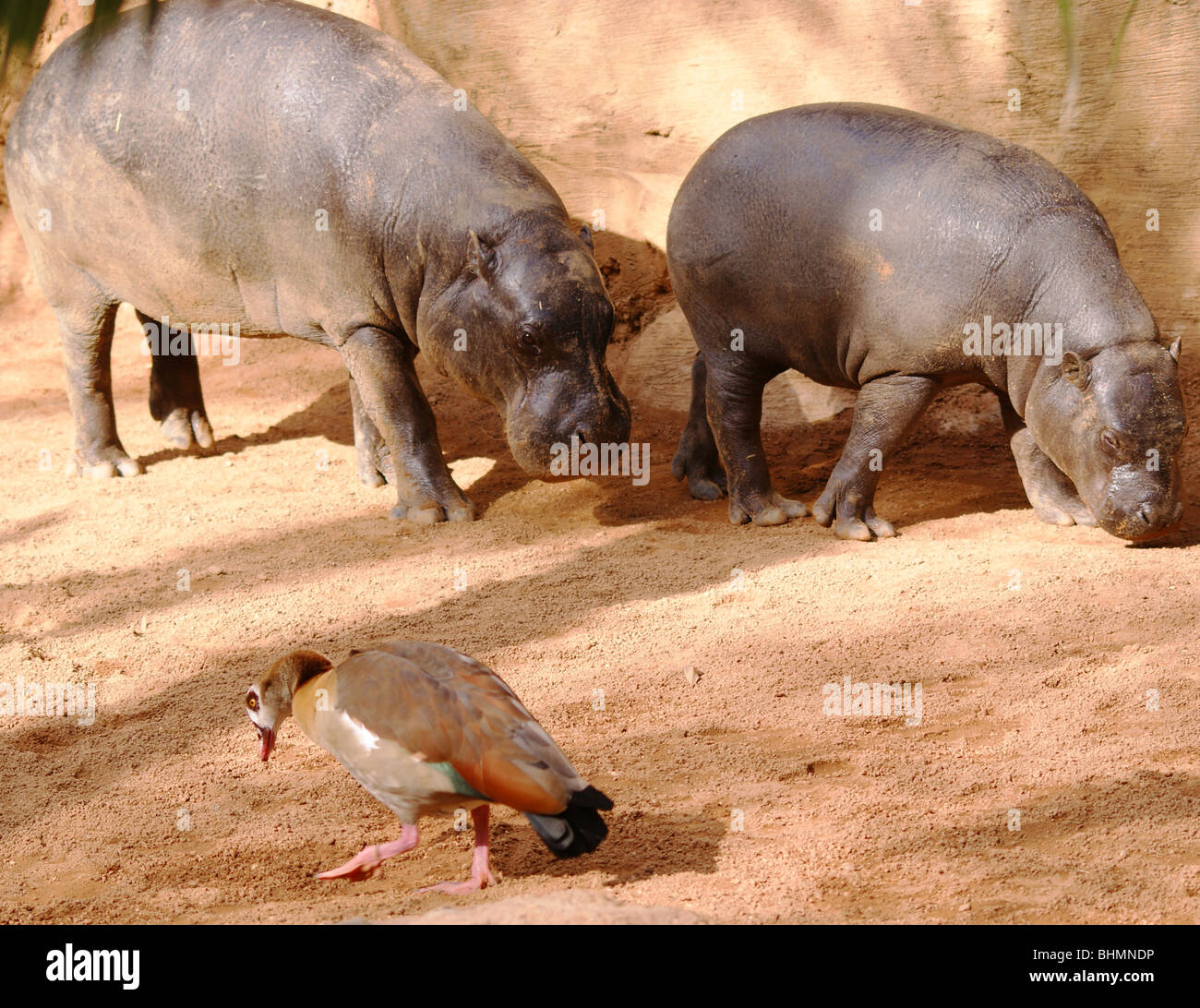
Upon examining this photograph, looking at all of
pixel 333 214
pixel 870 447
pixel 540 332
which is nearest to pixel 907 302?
pixel 870 447

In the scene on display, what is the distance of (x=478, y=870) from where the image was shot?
312cm

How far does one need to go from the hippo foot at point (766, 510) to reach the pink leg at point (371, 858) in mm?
3388

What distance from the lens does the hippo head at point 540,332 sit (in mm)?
5867

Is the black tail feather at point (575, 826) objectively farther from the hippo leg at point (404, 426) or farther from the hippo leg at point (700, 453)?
the hippo leg at point (700, 453)

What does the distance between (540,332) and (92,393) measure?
3.19 m

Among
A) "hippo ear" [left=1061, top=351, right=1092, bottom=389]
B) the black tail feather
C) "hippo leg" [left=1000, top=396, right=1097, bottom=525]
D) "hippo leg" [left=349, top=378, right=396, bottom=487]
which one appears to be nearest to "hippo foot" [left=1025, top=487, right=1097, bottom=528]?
"hippo leg" [left=1000, top=396, right=1097, bottom=525]

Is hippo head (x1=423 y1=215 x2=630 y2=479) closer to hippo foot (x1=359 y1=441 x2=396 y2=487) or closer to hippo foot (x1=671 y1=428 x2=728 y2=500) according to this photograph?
hippo foot (x1=671 y1=428 x2=728 y2=500)

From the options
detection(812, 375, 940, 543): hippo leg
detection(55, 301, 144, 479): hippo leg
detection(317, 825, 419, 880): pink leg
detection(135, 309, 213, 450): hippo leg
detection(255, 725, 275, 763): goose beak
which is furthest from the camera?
detection(135, 309, 213, 450): hippo leg

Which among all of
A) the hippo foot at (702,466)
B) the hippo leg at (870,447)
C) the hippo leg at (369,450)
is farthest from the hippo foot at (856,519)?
the hippo leg at (369,450)

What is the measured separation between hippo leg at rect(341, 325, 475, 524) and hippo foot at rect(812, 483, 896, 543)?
187 cm

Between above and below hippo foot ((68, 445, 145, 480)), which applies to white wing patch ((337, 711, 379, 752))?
above

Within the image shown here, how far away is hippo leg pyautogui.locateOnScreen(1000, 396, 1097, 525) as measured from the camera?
233 inches

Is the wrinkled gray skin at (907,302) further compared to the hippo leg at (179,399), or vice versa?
the hippo leg at (179,399)

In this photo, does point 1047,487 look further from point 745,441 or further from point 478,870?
point 478,870
